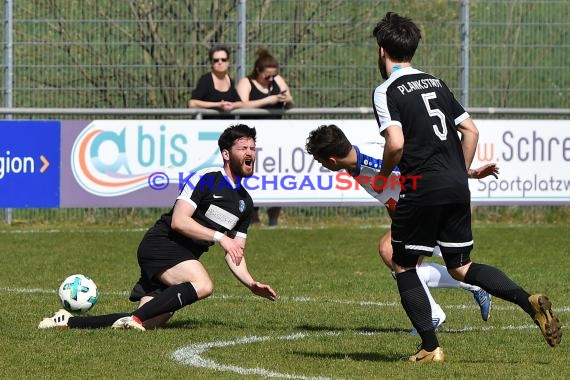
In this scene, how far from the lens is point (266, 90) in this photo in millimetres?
16344

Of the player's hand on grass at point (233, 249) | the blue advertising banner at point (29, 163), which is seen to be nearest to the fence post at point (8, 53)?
the blue advertising banner at point (29, 163)

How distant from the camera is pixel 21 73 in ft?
54.9

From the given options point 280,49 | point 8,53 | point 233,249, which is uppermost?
point 280,49

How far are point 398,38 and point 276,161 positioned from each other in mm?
8264

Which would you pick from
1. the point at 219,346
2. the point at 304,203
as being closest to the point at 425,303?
the point at 219,346

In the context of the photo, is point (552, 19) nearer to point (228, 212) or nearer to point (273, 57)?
point (273, 57)

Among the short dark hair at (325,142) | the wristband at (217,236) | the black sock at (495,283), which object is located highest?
the short dark hair at (325,142)

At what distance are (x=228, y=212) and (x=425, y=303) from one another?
6.48ft

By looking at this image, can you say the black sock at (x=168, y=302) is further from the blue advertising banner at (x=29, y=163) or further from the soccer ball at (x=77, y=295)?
the blue advertising banner at (x=29, y=163)

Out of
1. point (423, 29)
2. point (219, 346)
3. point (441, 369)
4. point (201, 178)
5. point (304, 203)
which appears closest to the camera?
point (441, 369)

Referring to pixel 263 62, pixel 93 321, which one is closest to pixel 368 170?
pixel 93 321

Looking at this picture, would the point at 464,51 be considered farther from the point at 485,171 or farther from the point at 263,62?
the point at 485,171

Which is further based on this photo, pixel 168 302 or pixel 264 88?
pixel 264 88

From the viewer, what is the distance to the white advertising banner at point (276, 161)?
50.5 ft
